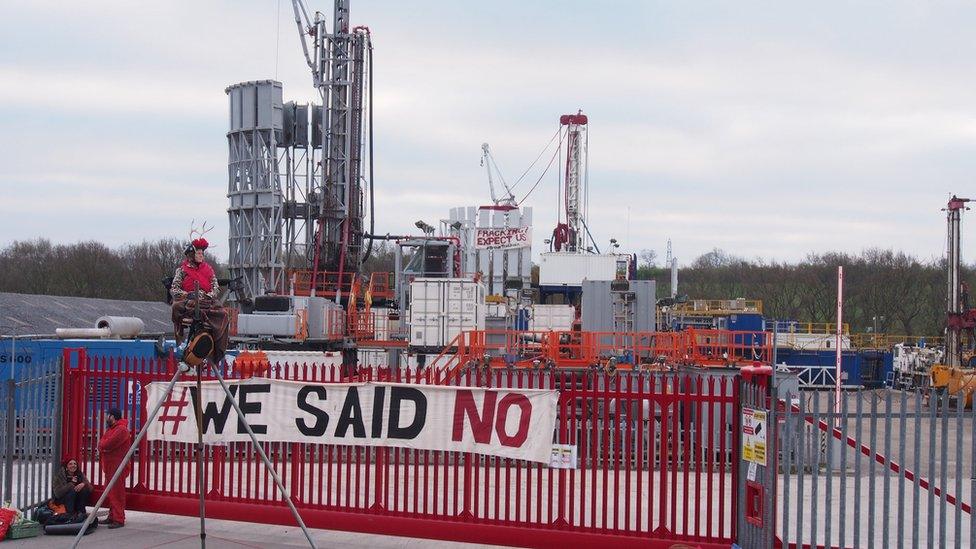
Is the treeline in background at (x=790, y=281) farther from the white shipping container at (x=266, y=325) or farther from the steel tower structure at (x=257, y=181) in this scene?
the white shipping container at (x=266, y=325)

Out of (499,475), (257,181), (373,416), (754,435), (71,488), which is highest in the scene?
(257,181)

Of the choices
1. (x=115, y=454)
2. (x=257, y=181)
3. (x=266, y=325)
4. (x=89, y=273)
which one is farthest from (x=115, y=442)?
(x=89, y=273)

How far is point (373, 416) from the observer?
1005 centimetres

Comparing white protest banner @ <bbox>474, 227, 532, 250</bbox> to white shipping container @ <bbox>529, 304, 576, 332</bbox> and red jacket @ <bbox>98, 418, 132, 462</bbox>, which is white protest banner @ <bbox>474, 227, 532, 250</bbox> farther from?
red jacket @ <bbox>98, 418, 132, 462</bbox>

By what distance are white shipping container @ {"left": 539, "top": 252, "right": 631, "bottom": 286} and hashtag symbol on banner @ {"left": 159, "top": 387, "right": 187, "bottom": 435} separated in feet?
156

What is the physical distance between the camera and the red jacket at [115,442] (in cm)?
1050

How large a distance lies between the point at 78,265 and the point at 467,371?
69177 millimetres

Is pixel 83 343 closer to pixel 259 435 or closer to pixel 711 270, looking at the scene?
pixel 259 435

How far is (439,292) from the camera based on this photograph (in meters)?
26.8

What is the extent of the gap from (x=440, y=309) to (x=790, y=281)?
5764 centimetres

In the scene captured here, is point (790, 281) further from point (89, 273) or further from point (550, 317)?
point (89, 273)

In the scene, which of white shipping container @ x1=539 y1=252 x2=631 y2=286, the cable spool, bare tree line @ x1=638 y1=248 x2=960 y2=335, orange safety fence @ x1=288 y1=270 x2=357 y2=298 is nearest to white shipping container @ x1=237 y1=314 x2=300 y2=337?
the cable spool

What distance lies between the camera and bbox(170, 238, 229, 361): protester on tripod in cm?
845

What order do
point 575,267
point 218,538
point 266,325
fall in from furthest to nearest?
point 575,267 < point 266,325 < point 218,538
